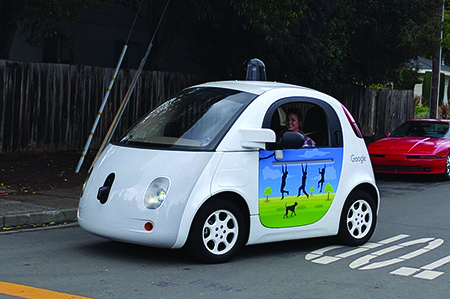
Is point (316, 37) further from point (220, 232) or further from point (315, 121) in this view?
point (220, 232)

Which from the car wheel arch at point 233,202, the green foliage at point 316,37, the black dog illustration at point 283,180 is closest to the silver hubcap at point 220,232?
the car wheel arch at point 233,202

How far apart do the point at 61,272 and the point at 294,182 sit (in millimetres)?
2530

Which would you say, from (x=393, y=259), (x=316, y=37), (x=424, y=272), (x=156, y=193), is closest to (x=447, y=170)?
(x=316, y=37)

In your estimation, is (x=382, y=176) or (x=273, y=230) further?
(x=382, y=176)

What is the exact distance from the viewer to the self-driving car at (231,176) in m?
6.77

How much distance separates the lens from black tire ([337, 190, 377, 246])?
26.3 feet

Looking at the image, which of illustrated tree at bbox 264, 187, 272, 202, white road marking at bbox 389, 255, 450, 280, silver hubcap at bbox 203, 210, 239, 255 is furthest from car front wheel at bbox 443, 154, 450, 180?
silver hubcap at bbox 203, 210, 239, 255

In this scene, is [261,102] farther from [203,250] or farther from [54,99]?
[54,99]

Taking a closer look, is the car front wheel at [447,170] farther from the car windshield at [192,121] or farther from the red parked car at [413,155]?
the car windshield at [192,121]

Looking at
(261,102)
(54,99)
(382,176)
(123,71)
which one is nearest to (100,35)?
(123,71)

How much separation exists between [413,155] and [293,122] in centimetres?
794

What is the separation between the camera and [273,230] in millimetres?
7391

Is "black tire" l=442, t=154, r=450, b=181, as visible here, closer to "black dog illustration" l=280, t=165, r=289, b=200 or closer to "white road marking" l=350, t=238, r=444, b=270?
"white road marking" l=350, t=238, r=444, b=270

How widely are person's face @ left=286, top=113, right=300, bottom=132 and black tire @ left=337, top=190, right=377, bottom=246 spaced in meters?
0.96
